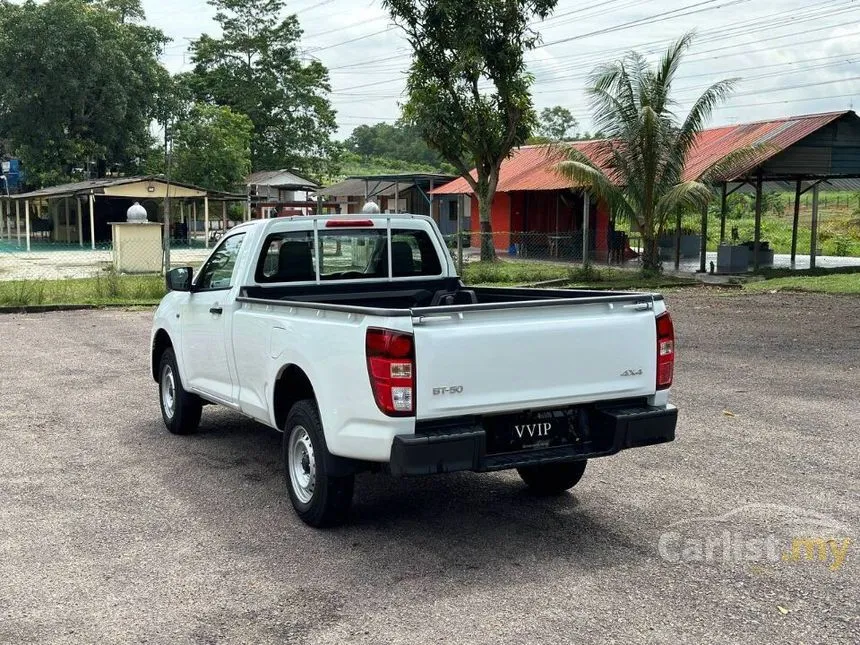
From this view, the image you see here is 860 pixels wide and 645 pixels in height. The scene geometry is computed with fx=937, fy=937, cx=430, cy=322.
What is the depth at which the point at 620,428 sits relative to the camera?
523 centimetres

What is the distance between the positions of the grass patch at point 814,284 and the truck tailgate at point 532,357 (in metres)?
16.6

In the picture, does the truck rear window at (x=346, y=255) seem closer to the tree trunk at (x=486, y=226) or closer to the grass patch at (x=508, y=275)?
the grass patch at (x=508, y=275)

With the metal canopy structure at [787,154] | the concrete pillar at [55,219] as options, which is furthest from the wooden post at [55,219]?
the metal canopy structure at [787,154]

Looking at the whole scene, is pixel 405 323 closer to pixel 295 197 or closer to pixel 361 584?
pixel 361 584

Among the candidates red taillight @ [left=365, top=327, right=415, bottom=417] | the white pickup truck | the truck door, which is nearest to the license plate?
the white pickup truck

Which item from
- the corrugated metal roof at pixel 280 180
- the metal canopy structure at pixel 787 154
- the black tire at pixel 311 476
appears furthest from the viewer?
the corrugated metal roof at pixel 280 180

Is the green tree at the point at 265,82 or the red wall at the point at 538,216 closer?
the red wall at the point at 538,216

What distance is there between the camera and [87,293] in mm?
20156

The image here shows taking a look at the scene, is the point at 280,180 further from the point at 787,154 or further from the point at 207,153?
the point at 787,154

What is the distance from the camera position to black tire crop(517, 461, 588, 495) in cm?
609

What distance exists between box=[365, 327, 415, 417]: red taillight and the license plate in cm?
56

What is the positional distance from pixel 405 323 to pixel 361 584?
1312 mm

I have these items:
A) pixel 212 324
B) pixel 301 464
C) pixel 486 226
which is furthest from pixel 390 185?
pixel 301 464

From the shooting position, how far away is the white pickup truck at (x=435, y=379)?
187 inches
